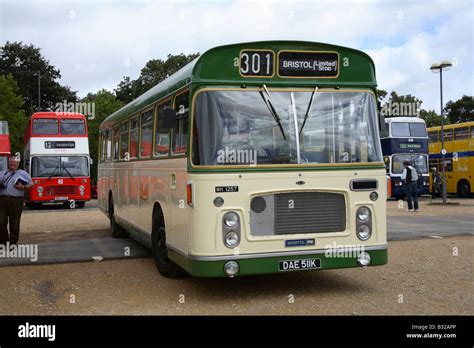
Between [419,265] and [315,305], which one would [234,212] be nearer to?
[315,305]

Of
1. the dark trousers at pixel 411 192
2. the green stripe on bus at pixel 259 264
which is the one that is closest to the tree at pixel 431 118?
the dark trousers at pixel 411 192

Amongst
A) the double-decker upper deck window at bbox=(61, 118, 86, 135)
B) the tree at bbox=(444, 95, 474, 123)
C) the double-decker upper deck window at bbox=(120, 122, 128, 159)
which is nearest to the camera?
the double-decker upper deck window at bbox=(120, 122, 128, 159)

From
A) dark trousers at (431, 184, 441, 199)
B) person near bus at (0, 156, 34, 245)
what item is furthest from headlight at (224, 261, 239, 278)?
dark trousers at (431, 184, 441, 199)

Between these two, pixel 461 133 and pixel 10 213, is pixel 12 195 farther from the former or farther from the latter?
pixel 461 133

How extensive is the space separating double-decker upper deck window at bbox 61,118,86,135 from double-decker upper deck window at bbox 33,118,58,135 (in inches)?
14.8

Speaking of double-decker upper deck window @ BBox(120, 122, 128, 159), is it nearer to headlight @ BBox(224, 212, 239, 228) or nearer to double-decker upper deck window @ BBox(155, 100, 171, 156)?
double-decker upper deck window @ BBox(155, 100, 171, 156)

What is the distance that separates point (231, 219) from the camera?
7.20 metres

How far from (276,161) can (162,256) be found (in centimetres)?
280

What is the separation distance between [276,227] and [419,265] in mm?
3818

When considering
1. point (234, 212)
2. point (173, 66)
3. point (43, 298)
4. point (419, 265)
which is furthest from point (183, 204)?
point (173, 66)

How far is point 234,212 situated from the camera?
23.6 ft

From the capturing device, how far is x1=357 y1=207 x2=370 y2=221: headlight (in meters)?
7.69

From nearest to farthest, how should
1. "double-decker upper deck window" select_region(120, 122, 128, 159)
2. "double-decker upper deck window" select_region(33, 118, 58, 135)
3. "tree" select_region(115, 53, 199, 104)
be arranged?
"double-decker upper deck window" select_region(120, 122, 128, 159), "double-decker upper deck window" select_region(33, 118, 58, 135), "tree" select_region(115, 53, 199, 104)

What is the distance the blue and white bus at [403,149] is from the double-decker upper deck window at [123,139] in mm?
20664
